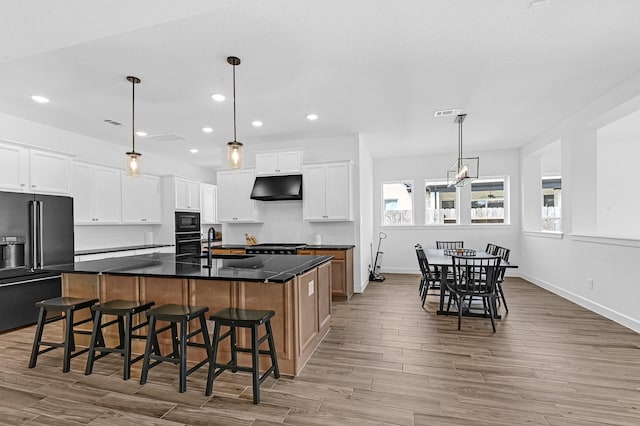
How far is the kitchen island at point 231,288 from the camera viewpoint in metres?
2.69

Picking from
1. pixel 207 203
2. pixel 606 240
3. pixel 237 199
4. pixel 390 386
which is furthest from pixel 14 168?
pixel 606 240

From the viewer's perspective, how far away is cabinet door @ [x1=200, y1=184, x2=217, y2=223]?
26.3ft

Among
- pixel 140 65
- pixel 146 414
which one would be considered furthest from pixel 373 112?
pixel 146 414

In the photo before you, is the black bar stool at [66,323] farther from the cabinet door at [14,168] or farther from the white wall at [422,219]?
the white wall at [422,219]

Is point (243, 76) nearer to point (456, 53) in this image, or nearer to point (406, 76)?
point (406, 76)

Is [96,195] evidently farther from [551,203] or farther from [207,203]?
[551,203]

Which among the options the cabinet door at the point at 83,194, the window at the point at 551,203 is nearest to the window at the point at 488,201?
the window at the point at 551,203

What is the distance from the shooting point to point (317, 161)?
5.97m

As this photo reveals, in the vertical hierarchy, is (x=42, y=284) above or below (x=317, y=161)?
below

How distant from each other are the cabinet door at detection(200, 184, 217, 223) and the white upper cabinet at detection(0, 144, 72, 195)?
3.29m

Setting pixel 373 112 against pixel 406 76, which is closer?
pixel 406 76

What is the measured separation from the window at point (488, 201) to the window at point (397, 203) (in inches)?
55.8

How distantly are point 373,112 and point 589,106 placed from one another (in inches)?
116

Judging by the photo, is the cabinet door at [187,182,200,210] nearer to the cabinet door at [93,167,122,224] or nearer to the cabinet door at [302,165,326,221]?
the cabinet door at [93,167,122,224]
